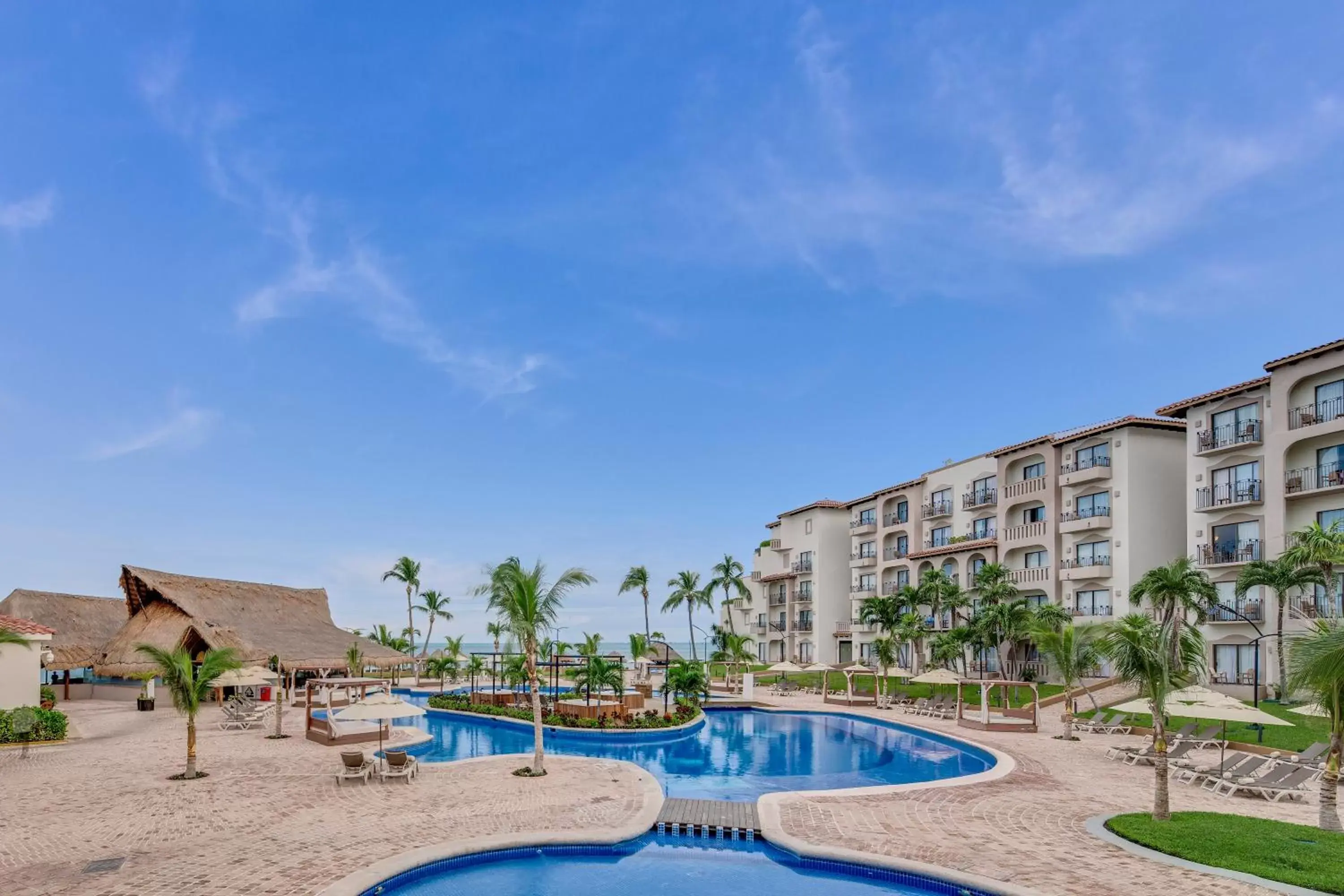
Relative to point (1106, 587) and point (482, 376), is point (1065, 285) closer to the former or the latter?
point (1106, 587)

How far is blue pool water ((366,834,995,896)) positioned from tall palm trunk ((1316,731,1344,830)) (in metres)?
Answer: 6.64

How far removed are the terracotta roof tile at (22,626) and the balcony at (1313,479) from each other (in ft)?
137

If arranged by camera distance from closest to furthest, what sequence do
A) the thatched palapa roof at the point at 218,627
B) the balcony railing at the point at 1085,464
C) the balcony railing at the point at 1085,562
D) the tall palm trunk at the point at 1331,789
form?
the tall palm trunk at the point at 1331,789, the thatched palapa roof at the point at 218,627, the balcony railing at the point at 1085,562, the balcony railing at the point at 1085,464

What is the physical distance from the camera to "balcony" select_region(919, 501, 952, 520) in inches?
2000

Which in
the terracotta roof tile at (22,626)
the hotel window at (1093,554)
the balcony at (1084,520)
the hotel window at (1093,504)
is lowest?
the terracotta roof tile at (22,626)

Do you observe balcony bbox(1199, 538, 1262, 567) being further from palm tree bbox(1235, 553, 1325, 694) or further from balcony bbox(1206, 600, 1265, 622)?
palm tree bbox(1235, 553, 1325, 694)

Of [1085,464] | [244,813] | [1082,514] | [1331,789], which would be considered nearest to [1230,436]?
[1085,464]

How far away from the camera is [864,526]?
57.7m

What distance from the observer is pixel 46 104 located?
21766mm

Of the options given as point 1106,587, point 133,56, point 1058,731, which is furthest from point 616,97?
point 1106,587

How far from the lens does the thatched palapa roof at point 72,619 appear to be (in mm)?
37000

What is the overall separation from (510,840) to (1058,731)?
842 inches

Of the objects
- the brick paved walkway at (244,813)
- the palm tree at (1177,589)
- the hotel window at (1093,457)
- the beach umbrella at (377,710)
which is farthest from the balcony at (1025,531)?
the beach umbrella at (377,710)

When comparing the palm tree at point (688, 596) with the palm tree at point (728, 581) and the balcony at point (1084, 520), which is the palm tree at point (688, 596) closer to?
the palm tree at point (728, 581)
